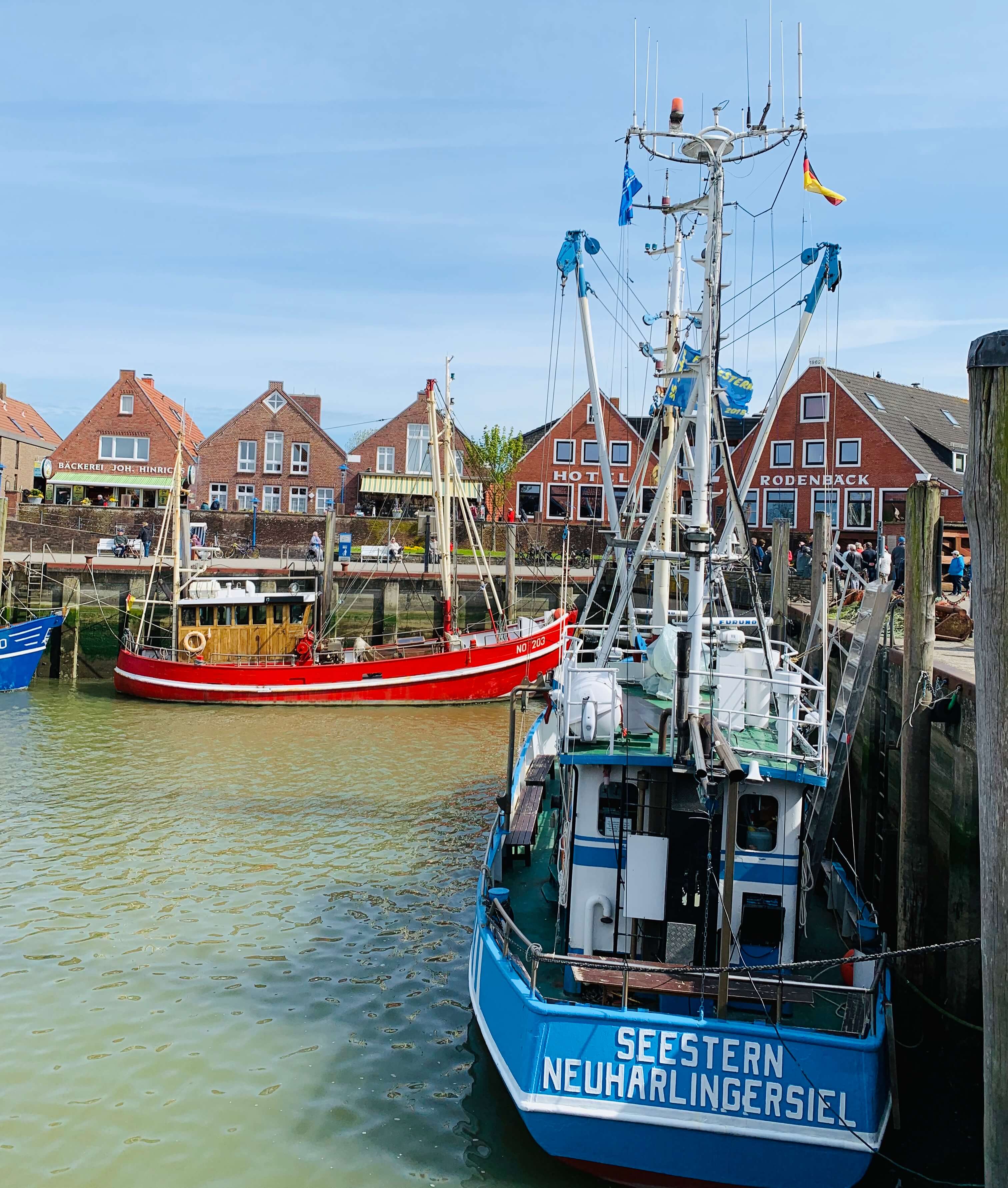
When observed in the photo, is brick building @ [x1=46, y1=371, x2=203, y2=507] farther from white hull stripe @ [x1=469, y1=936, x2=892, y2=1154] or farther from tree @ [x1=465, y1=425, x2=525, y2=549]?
white hull stripe @ [x1=469, y1=936, x2=892, y2=1154]

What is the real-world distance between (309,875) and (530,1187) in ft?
23.5

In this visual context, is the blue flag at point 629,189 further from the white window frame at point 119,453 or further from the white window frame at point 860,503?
the white window frame at point 119,453

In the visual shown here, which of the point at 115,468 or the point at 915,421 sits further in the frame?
the point at 115,468

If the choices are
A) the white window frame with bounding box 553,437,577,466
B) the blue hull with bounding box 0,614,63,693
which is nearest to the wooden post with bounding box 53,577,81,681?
the blue hull with bounding box 0,614,63,693

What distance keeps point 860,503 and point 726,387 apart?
34746 mm

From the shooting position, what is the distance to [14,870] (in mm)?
13805

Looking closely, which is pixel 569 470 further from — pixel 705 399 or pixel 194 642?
pixel 705 399

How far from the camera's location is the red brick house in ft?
167

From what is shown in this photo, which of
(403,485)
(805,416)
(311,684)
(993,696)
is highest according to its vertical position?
(805,416)

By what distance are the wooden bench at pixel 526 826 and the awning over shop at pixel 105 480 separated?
141ft

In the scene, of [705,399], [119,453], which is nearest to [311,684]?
[705,399]

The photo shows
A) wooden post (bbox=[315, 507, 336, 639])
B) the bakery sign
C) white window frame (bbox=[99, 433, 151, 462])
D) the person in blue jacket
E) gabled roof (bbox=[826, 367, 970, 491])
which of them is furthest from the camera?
white window frame (bbox=[99, 433, 151, 462])

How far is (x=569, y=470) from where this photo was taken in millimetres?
51250

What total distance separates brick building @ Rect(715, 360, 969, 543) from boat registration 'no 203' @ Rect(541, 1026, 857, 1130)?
3437cm
